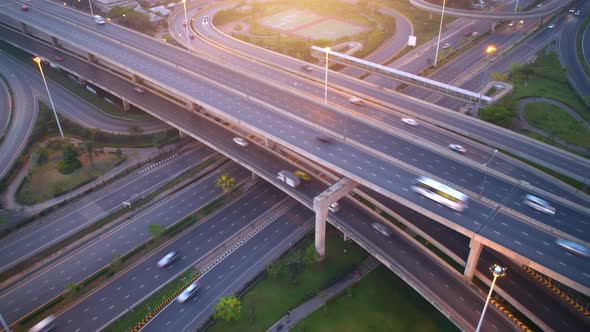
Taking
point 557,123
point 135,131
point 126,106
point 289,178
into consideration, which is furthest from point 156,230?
point 557,123

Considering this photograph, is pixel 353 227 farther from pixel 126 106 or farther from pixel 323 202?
pixel 126 106

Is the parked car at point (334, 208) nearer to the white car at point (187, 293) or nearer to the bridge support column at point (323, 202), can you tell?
the bridge support column at point (323, 202)

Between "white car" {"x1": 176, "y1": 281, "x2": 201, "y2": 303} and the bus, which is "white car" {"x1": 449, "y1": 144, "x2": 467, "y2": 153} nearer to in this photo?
the bus

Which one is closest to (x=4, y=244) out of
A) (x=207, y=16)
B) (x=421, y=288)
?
(x=421, y=288)

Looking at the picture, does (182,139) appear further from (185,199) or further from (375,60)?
(375,60)

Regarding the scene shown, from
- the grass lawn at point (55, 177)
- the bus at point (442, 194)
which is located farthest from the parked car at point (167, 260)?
the bus at point (442, 194)

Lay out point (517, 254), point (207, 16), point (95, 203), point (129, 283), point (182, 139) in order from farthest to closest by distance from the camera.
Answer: point (207, 16), point (182, 139), point (95, 203), point (129, 283), point (517, 254)
